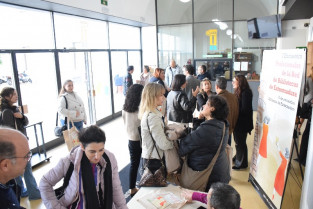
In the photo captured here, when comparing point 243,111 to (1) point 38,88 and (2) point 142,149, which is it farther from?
(1) point 38,88

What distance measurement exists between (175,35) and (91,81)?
3.99m

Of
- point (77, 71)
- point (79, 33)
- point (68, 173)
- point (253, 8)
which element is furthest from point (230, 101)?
point (253, 8)

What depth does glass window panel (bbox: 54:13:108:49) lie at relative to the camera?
5.63m

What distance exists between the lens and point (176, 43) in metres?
9.30

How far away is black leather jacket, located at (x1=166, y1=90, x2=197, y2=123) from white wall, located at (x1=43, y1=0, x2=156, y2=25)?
282 centimetres

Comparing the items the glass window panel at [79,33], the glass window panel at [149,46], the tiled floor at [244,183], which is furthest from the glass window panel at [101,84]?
the glass window panel at [149,46]

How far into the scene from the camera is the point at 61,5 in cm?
471

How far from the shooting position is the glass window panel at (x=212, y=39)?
28.4 ft

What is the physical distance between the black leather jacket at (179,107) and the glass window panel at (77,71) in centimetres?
299

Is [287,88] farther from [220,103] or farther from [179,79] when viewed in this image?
[179,79]

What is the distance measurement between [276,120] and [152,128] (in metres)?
1.46

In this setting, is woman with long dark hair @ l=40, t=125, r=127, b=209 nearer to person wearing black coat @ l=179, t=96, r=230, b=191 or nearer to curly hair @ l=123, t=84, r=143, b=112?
person wearing black coat @ l=179, t=96, r=230, b=191

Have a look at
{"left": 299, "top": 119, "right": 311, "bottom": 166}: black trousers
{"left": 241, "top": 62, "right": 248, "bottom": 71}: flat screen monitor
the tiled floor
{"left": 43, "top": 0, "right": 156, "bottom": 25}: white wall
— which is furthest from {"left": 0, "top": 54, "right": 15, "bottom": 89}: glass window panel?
{"left": 241, "top": 62, "right": 248, "bottom": 71}: flat screen monitor

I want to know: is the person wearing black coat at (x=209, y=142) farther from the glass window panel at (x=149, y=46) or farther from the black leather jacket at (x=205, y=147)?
the glass window panel at (x=149, y=46)
